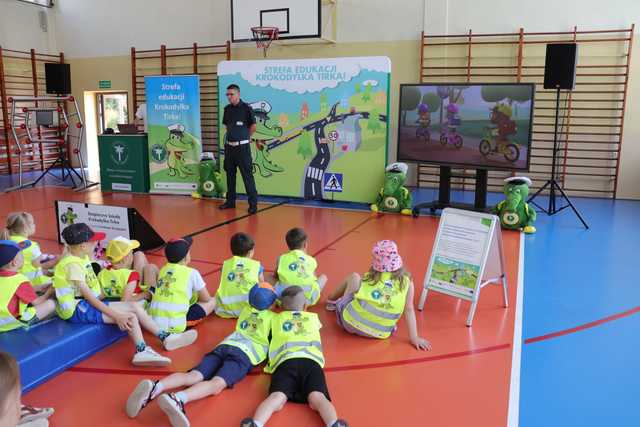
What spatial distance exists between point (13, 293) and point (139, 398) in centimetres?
107

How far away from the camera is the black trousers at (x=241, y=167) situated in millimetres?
7953

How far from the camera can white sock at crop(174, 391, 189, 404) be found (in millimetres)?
2629

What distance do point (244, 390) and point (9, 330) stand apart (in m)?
1.47

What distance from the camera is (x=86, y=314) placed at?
3.45 meters

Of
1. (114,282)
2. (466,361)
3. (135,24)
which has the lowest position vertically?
(466,361)

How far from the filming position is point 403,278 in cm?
351

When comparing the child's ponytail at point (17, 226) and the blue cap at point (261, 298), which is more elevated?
the child's ponytail at point (17, 226)

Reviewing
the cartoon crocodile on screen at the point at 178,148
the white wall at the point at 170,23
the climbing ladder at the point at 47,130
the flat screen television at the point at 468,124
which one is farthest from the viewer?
the white wall at the point at 170,23

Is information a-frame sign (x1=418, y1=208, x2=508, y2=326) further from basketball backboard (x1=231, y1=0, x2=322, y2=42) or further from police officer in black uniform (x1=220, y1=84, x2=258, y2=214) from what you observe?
basketball backboard (x1=231, y1=0, x2=322, y2=42)

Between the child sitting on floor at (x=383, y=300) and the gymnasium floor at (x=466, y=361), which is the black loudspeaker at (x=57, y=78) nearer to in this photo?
the gymnasium floor at (x=466, y=361)

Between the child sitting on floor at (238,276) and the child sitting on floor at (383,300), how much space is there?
0.70 meters

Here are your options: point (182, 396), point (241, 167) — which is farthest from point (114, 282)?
point (241, 167)

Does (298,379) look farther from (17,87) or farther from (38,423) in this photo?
(17,87)

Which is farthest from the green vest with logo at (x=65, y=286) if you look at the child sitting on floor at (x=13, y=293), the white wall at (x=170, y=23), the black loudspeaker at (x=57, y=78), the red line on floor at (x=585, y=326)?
the black loudspeaker at (x=57, y=78)
